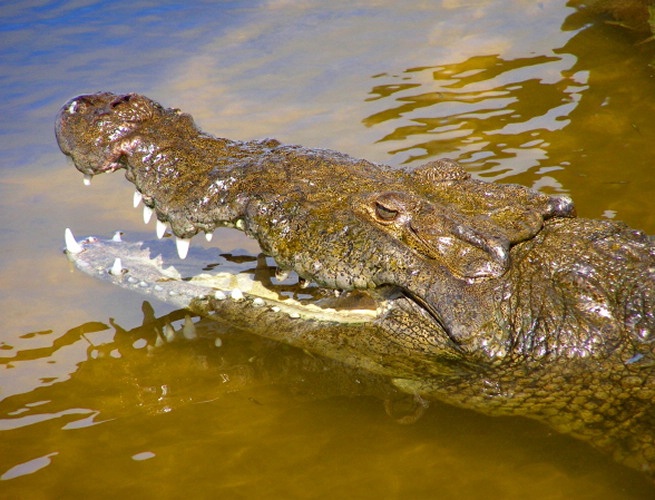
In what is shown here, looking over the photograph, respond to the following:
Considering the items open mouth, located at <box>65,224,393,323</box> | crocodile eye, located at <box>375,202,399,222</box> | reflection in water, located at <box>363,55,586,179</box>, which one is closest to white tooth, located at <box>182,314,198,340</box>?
open mouth, located at <box>65,224,393,323</box>

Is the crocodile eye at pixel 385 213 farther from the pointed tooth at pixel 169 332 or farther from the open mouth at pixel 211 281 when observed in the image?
the pointed tooth at pixel 169 332

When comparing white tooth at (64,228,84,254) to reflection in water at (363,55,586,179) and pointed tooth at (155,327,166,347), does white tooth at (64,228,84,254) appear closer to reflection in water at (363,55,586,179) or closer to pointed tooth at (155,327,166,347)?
pointed tooth at (155,327,166,347)

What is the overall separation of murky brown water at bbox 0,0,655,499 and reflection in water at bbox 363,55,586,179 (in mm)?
24

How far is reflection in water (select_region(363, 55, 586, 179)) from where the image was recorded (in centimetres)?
641

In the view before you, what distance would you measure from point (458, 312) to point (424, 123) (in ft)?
11.5

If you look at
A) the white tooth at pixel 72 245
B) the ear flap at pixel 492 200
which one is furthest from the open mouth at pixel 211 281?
the ear flap at pixel 492 200

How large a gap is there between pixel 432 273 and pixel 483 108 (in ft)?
12.2

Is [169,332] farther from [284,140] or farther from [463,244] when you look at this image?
[284,140]

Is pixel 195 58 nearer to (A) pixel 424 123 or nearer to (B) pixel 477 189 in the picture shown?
(A) pixel 424 123

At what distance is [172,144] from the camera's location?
4336 millimetres

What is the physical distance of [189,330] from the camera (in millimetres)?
4680

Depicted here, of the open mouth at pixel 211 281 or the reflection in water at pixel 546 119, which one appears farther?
the reflection in water at pixel 546 119

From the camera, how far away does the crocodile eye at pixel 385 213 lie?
12.7 feet

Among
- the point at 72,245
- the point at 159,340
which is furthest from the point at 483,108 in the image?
the point at 72,245
